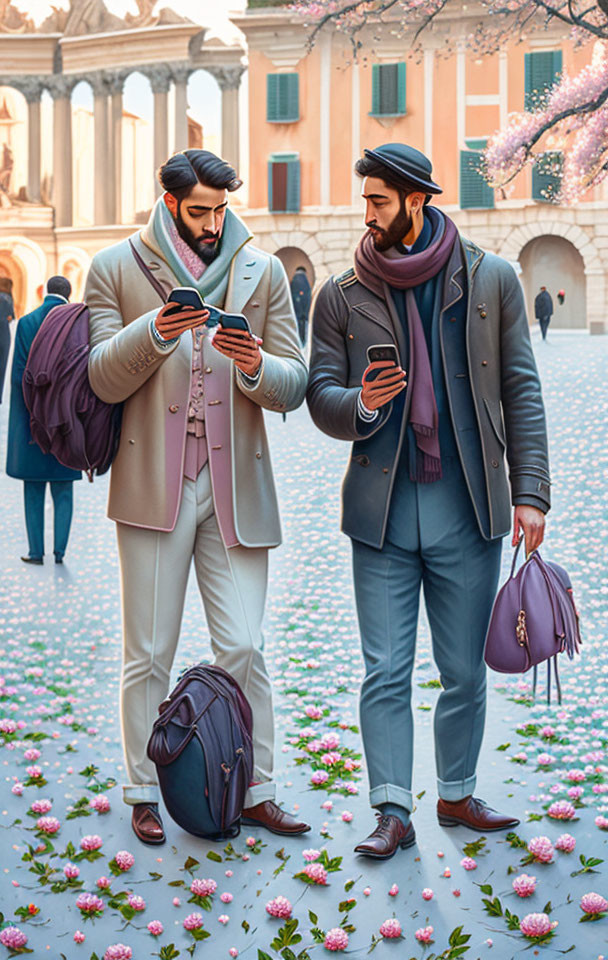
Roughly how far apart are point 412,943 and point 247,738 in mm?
780

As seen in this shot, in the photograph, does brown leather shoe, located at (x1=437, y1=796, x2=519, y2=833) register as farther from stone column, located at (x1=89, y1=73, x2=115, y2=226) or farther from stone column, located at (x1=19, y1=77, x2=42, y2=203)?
stone column, located at (x1=19, y1=77, x2=42, y2=203)

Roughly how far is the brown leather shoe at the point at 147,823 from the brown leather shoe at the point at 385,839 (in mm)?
617

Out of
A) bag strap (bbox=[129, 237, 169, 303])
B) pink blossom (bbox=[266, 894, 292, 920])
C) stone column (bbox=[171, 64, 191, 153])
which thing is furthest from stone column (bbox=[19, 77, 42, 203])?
pink blossom (bbox=[266, 894, 292, 920])

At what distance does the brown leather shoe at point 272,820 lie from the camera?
13.2 feet

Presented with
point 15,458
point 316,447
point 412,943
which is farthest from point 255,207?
point 412,943

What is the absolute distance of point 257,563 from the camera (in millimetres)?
4020

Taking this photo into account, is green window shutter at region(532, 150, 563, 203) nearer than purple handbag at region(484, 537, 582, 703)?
No

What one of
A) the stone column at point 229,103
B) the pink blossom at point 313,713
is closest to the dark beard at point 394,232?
the pink blossom at point 313,713

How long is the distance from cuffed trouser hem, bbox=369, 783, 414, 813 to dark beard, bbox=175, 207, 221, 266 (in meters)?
1.65

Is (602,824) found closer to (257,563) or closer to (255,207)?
(257,563)

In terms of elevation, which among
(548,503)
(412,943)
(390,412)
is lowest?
(412,943)

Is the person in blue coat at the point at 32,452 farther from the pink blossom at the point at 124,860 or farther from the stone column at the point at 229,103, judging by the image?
the stone column at the point at 229,103

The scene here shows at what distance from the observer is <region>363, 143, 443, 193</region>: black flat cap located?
12.1 ft

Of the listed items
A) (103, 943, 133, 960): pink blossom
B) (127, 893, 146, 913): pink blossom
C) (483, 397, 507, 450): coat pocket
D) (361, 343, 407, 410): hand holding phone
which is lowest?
(103, 943, 133, 960): pink blossom
